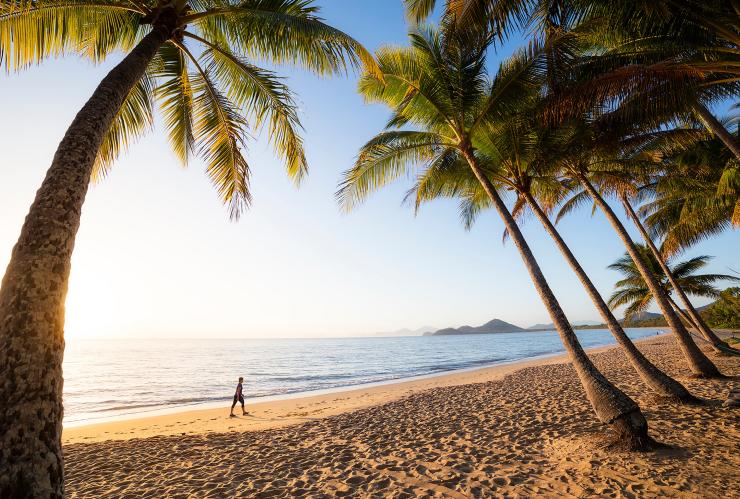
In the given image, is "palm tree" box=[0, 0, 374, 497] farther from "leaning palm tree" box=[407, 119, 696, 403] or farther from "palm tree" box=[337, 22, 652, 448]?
"leaning palm tree" box=[407, 119, 696, 403]

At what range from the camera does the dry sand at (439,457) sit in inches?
168

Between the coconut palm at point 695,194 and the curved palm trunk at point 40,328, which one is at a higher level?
the coconut palm at point 695,194

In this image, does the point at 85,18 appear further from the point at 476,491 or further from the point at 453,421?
the point at 453,421

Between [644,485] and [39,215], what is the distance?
6564 mm

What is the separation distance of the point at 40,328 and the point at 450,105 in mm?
7742

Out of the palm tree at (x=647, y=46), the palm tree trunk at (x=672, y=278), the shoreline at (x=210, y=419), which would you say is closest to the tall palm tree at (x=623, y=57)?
the palm tree at (x=647, y=46)

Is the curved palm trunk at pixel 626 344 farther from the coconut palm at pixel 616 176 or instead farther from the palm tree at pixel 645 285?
the palm tree at pixel 645 285

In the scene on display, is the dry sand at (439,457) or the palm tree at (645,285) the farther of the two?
the palm tree at (645,285)

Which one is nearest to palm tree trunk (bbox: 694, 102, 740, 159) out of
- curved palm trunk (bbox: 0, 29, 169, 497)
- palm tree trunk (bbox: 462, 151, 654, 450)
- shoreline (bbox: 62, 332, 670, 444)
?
palm tree trunk (bbox: 462, 151, 654, 450)

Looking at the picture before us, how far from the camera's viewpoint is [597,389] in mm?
5410

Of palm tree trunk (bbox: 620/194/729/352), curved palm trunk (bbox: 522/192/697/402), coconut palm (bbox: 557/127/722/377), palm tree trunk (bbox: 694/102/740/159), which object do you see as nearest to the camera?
palm tree trunk (bbox: 694/102/740/159)

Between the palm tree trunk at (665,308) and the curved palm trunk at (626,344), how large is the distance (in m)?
1.93

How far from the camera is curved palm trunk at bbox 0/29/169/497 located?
175 centimetres

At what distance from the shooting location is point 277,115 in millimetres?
5926
